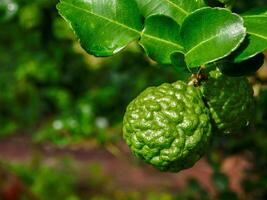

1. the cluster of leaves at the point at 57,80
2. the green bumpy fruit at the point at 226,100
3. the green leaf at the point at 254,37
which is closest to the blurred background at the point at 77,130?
the cluster of leaves at the point at 57,80

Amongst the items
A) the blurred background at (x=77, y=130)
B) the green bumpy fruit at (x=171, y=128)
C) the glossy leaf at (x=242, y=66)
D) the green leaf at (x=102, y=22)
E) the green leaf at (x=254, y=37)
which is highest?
the green leaf at (x=254, y=37)

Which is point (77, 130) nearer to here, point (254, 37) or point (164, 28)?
point (164, 28)

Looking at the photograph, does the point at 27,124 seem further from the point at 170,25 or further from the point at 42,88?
the point at 170,25

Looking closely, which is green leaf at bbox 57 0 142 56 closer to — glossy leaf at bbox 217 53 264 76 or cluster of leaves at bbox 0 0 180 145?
glossy leaf at bbox 217 53 264 76

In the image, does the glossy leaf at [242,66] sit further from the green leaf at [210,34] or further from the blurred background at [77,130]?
the blurred background at [77,130]

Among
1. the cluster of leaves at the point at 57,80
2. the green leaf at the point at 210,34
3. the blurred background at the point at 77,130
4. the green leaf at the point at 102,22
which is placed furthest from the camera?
the cluster of leaves at the point at 57,80

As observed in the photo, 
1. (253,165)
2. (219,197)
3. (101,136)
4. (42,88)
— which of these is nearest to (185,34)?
(219,197)
